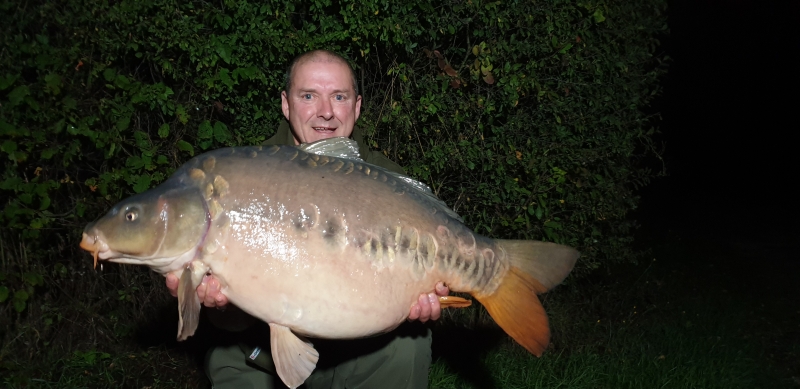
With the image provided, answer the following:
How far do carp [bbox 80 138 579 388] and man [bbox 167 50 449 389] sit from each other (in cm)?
41

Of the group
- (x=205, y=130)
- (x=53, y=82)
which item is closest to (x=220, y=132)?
(x=205, y=130)

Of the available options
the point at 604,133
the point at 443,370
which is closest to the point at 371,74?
the point at 604,133

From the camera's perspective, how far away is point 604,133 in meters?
3.52

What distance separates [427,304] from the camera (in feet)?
6.13

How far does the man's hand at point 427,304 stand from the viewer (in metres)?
1.85

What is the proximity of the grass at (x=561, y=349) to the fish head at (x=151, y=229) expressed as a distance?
1.60 m

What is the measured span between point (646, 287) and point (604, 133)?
165cm

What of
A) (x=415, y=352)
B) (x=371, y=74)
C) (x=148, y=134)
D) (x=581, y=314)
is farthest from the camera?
(x=581, y=314)

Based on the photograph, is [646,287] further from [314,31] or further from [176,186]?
[176,186]

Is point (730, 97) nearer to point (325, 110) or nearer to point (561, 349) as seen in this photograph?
point (561, 349)

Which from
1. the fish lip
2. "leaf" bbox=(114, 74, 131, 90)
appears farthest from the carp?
"leaf" bbox=(114, 74, 131, 90)

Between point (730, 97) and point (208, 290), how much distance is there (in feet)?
44.3

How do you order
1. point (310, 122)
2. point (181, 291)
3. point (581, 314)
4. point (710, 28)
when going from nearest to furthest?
point (181, 291)
point (310, 122)
point (581, 314)
point (710, 28)

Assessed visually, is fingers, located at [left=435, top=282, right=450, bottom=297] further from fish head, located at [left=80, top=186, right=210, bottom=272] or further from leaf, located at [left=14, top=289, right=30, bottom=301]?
leaf, located at [left=14, top=289, right=30, bottom=301]
